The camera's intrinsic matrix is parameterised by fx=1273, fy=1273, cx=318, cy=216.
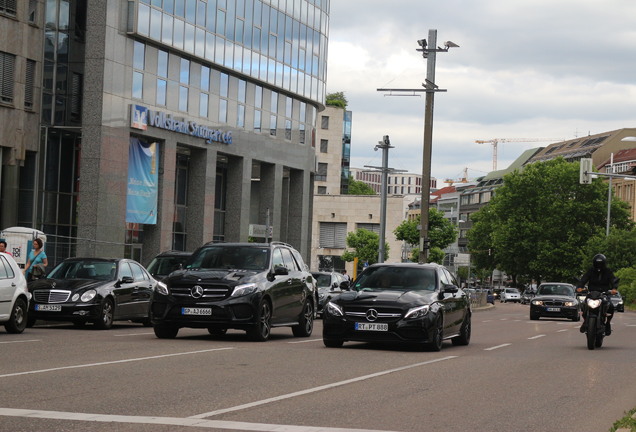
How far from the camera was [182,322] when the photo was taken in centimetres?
2145

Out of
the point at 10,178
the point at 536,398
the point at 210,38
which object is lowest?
the point at 536,398

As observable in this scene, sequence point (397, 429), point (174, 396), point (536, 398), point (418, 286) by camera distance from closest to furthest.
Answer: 1. point (397, 429)
2. point (174, 396)
3. point (536, 398)
4. point (418, 286)

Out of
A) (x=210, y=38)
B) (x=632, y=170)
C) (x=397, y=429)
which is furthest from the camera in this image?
(x=632, y=170)

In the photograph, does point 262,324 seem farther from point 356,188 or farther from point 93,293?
point 356,188

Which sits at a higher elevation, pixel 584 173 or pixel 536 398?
pixel 584 173

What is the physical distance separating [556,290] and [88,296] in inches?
1060

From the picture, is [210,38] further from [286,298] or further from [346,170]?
[346,170]

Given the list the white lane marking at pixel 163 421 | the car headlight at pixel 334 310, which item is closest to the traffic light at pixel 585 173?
the car headlight at pixel 334 310

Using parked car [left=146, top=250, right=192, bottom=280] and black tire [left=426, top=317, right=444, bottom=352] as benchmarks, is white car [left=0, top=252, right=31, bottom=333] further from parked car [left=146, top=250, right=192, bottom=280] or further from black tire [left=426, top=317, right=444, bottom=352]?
parked car [left=146, top=250, right=192, bottom=280]

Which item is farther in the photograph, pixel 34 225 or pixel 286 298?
pixel 34 225

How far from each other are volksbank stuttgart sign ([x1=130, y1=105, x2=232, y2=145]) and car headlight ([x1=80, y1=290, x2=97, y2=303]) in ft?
80.5

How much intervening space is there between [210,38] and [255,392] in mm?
44619

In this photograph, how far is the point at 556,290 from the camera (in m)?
48.7

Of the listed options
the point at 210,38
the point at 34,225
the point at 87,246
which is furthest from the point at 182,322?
the point at 210,38
